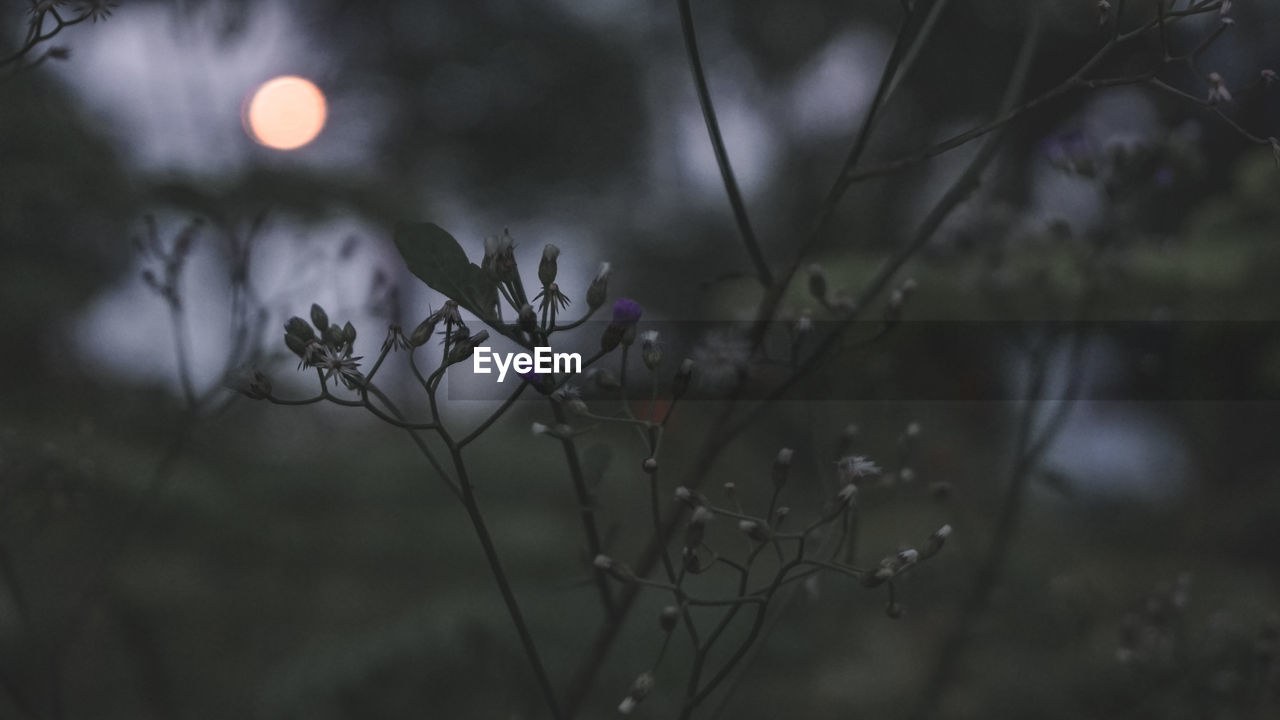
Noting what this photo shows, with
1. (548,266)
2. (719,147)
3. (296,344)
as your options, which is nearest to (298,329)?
(296,344)

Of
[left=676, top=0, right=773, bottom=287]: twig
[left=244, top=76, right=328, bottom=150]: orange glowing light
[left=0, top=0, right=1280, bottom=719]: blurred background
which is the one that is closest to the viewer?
[left=676, top=0, right=773, bottom=287]: twig

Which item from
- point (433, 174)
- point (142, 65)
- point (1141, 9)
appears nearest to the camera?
point (142, 65)

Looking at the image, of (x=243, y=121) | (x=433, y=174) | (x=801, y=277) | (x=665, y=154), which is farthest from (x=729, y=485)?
(x=665, y=154)

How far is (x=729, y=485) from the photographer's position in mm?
480

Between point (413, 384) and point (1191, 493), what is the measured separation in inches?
87.9

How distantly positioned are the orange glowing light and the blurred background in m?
0.07

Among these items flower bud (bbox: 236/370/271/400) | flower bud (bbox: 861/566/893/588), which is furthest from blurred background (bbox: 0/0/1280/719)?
flower bud (bbox: 861/566/893/588)

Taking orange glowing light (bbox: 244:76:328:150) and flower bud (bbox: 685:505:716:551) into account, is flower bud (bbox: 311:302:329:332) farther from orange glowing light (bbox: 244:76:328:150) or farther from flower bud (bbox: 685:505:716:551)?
orange glowing light (bbox: 244:76:328:150)

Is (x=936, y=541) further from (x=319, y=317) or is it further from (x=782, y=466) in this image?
(x=319, y=317)

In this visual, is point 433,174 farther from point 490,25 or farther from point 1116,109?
point 1116,109

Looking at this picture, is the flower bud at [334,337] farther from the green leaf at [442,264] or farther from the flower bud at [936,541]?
the flower bud at [936,541]

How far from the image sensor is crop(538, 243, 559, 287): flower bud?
43 cm

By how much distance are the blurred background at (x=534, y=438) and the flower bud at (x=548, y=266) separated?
72 mm

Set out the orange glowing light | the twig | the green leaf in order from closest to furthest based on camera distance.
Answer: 1. the green leaf
2. the twig
3. the orange glowing light
